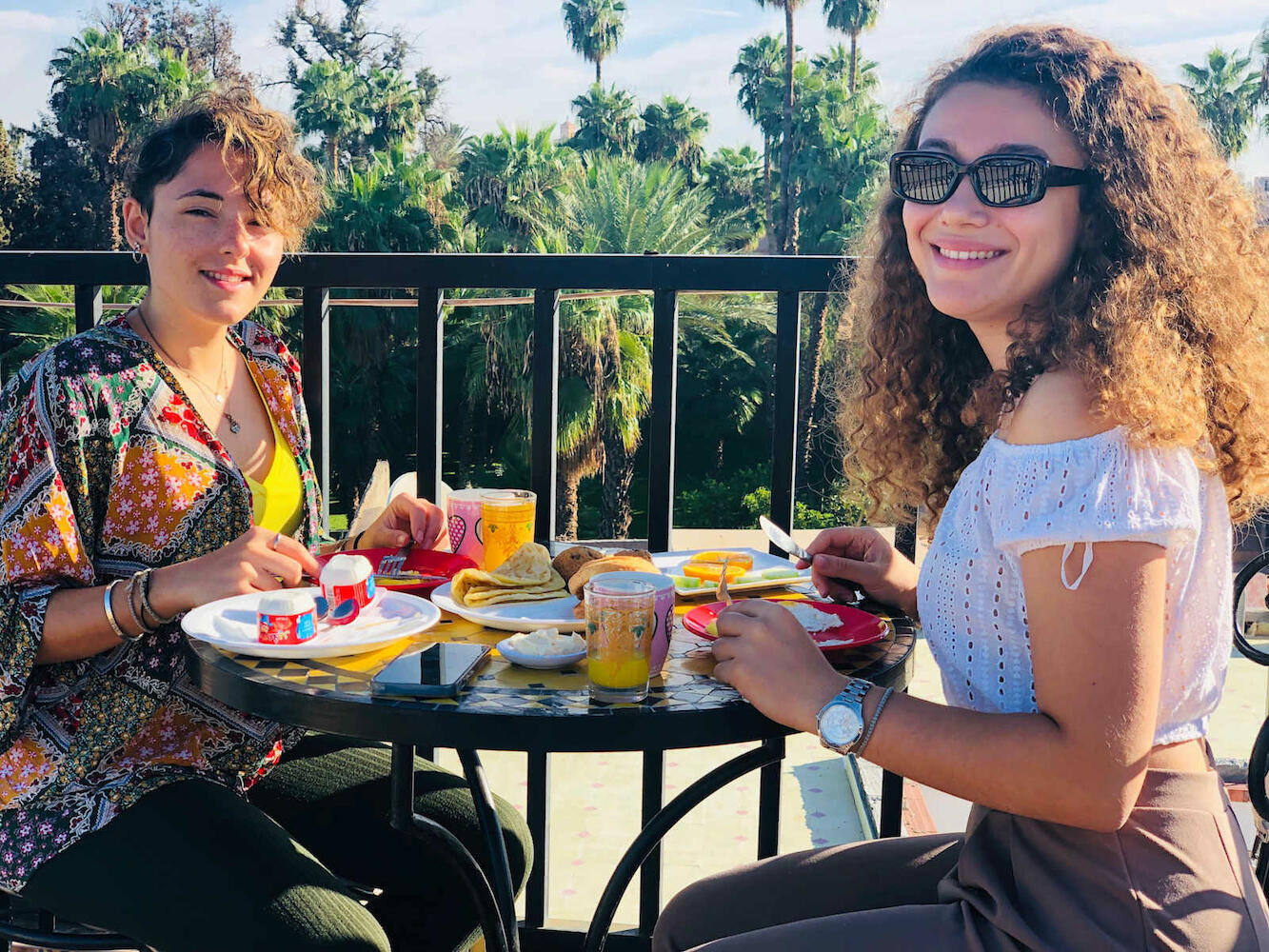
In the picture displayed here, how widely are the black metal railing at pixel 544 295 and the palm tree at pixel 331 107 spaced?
42.6 m

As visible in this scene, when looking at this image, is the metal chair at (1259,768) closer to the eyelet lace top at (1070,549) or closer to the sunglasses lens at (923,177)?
the eyelet lace top at (1070,549)

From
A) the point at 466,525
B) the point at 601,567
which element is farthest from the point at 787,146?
the point at 601,567

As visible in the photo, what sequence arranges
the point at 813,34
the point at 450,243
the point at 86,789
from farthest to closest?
the point at 813,34 < the point at 450,243 < the point at 86,789

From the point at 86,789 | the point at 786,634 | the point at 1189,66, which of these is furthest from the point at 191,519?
the point at 1189,66

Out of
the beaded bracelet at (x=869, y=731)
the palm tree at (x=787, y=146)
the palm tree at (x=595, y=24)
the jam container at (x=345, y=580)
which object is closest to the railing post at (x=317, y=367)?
the jam container at (x=345, y=580)

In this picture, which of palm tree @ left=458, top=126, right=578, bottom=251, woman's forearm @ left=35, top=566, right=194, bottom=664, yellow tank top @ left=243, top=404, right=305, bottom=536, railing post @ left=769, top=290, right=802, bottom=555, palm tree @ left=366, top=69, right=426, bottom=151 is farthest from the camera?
palm tree @ left=366, top=69, right=426, bottom=151

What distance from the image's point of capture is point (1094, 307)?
4.26 ft

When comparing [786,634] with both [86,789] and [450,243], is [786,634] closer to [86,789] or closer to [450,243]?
[86,789]

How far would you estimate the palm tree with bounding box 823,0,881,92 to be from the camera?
50.4 meters

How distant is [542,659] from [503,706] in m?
0.12

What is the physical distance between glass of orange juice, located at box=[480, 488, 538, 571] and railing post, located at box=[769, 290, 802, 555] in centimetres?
59

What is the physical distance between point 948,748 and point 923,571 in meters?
0.29

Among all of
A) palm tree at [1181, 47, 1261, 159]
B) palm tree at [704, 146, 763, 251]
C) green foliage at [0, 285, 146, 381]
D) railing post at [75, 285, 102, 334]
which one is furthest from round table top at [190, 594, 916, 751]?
palm tree at [1181, 47, 1261, 159]

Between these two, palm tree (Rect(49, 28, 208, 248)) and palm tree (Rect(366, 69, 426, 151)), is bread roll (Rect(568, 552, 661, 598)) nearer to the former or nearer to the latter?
palm tree (Rect(49, 28, 208, 248))
